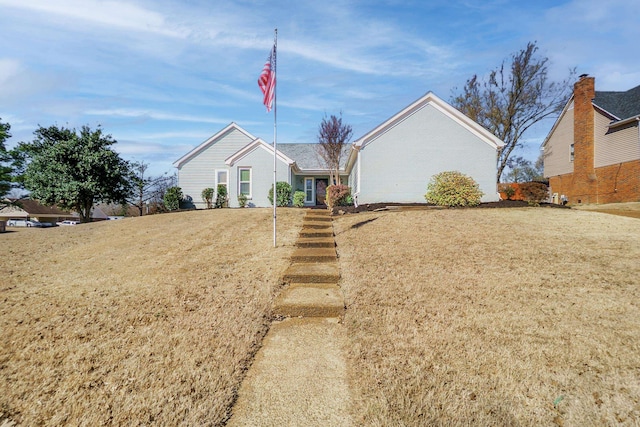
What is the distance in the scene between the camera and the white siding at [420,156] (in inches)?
646

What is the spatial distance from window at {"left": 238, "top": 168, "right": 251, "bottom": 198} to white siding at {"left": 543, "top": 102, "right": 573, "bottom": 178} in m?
23.1

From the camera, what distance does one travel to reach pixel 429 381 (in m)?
3.25

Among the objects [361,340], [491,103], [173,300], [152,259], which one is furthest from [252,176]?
[491,103]

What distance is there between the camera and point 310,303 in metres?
5.21

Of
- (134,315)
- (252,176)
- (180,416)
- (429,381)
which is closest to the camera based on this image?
(180,416)

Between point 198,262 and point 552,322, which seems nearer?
point 552,322

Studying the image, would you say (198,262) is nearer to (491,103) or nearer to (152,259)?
(152,259)

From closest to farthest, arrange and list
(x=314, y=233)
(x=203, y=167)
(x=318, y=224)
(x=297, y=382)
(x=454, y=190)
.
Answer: (x=297, y=382) → (x=314, y=233) → (x=318, y=224) → (x=454, y=190) → (x=203, y=167)

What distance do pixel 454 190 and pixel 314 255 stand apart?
33.0 ft

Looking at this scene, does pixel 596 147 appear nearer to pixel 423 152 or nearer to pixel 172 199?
pixel 423 152

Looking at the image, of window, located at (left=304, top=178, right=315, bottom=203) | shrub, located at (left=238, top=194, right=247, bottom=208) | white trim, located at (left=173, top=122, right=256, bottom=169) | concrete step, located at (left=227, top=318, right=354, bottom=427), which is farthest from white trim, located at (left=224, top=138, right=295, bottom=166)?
concrete step, located at (left=227, top=318, right=354, bottom=427)

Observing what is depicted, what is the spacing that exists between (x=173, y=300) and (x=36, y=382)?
7.39ft

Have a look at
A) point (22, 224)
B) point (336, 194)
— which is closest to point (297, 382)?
point (336, 194)

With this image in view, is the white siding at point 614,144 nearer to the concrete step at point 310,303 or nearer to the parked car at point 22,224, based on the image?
the concrete step at point 310,303
